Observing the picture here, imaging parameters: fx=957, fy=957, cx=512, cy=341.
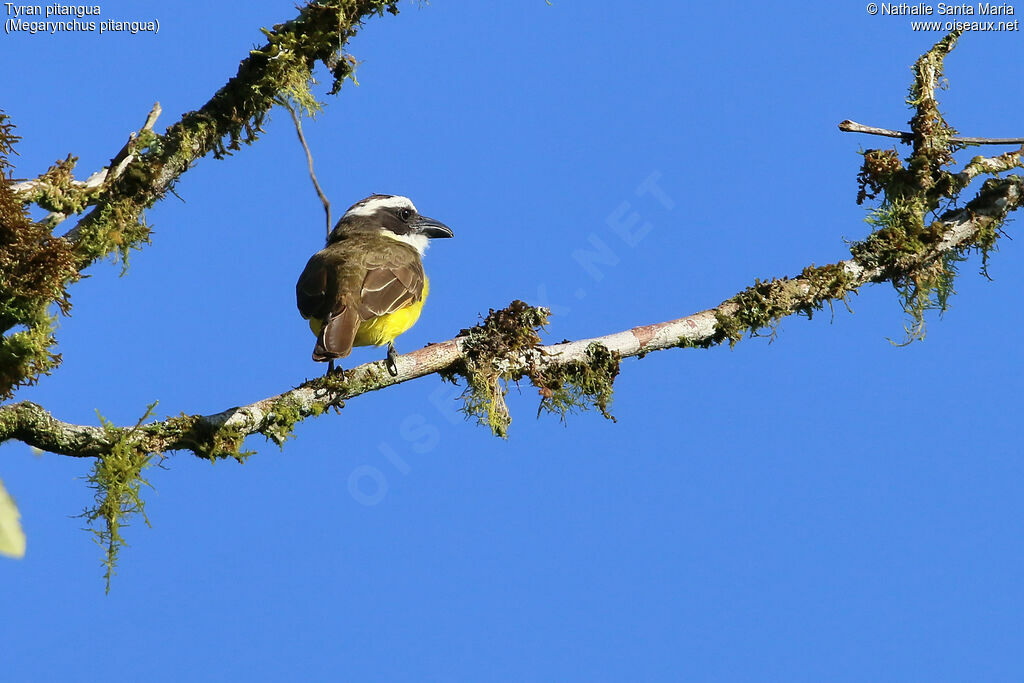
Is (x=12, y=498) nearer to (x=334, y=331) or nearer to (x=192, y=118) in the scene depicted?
(x=192, y=118)

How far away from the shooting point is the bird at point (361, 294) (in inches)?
217

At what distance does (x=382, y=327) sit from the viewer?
5.98m

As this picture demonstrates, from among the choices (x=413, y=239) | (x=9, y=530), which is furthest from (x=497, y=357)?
(x=9, y=530)

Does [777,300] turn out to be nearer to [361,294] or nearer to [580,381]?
[580,381]

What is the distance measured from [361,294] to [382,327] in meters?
0.25

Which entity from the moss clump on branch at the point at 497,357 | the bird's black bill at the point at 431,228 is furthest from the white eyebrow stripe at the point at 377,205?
the moss clump on branch at the point at 497,357

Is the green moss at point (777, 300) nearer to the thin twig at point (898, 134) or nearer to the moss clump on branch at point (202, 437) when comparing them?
the thin twig at point (898, 134)

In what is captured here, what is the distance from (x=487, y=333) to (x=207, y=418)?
157cm

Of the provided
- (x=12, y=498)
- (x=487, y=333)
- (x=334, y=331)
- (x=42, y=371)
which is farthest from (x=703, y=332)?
(x=12, y=498)

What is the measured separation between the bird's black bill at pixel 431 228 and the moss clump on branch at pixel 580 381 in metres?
2.84

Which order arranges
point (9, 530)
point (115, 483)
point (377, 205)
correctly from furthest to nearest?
point (377, 205) < point (115, 483) < point (9, 530)

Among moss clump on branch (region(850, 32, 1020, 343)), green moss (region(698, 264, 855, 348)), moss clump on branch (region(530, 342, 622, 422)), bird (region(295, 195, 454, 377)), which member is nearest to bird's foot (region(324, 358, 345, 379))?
bird (region(295, 195, 454, 377))

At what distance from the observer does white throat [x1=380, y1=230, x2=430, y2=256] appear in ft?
24.7

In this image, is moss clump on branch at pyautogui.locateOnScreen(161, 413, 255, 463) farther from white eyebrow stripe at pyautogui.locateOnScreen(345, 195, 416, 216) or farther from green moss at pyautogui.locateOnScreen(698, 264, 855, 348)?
white eyebrow stripe at pyautogui.locateOnScreen(345, 195, 416, 216)
